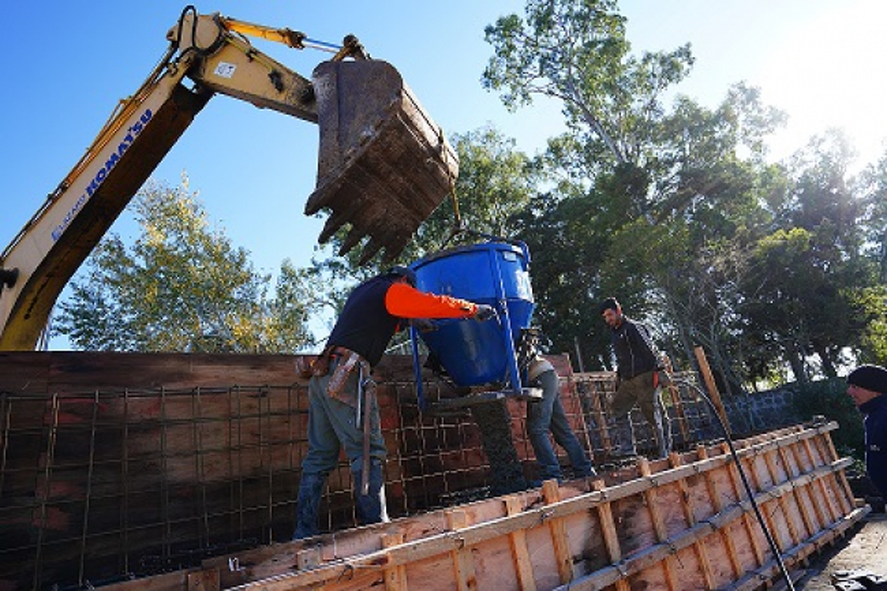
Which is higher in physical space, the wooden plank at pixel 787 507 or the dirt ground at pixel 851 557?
the wooden plank at pixel 787 507

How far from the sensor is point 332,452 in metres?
3.85

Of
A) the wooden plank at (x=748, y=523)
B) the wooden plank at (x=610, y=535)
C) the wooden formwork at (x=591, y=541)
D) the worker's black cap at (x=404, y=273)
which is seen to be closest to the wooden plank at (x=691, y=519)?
the wooden formwork at (x=591, y=541)

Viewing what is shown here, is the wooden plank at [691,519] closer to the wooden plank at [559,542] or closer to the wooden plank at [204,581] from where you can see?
the wooden plank at [559,542]

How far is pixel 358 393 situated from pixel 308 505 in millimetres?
829

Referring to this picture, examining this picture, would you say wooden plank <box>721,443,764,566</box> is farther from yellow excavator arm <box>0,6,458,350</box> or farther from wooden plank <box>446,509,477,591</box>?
yellow excavator arm <box>0,6,458,350</box>

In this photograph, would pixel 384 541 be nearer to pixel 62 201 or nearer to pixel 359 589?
pixel 359 589

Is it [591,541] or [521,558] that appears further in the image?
[591,541]

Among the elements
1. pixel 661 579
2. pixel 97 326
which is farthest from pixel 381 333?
pixel 97 326

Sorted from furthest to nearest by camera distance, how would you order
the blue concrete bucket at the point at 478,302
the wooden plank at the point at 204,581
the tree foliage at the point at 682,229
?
1. the tree foliage at the point at 682,229
2. the blue concrete bucket at the point at 478,302
3. the wooden plank at the point at 204,581

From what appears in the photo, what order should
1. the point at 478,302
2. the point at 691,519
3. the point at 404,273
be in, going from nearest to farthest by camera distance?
the point at 404,273 → the point at 691,519 → the point at 478,302

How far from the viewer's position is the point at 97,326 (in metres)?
25.7

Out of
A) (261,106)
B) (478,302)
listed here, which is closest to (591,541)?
(478,302)

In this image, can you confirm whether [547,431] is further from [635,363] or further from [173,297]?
[173,297]

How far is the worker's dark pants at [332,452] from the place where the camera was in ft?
→ 11.5
